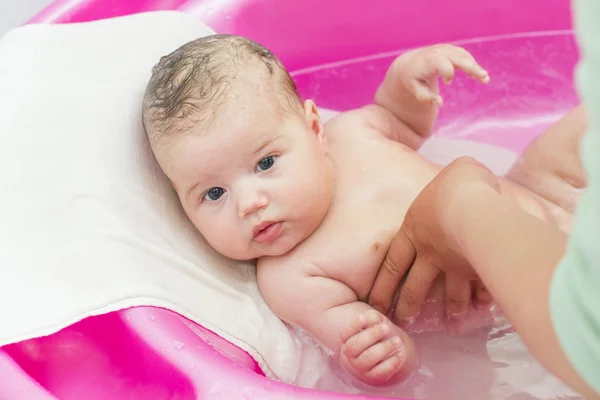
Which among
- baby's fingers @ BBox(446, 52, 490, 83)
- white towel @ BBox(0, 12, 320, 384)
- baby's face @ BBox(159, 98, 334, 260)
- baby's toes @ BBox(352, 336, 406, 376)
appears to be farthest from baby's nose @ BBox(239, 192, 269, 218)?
baby's fingers @ BBox(446, 52, 490, 83)

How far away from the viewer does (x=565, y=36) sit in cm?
148

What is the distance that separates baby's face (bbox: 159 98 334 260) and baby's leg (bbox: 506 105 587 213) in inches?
13.5

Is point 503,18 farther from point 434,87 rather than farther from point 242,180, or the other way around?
point 242,180

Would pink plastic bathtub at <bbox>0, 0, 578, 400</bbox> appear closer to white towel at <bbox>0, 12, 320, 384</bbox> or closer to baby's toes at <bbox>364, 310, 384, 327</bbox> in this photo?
white towel at <bbox>0, 12, 320, 384</bbox>

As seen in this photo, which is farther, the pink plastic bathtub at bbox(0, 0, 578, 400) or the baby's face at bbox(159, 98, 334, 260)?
the pink plastic bathtub at bbox(0, 0, 578, 400)

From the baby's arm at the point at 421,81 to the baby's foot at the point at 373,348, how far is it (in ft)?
1.24

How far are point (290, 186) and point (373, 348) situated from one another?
0.25 m

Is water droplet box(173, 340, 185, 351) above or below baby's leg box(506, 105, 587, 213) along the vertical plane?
below

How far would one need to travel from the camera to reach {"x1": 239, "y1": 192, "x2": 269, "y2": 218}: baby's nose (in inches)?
37.8

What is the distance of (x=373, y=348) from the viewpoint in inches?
36.7

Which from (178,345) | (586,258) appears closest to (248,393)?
(178,345)

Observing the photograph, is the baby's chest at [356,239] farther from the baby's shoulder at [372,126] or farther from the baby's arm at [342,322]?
the baby's shoulder at [372,126]

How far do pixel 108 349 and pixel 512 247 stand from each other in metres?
0.55

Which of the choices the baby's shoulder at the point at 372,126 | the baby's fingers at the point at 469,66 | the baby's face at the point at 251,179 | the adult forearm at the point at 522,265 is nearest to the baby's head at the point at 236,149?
the baby's face at the point at 251,179
